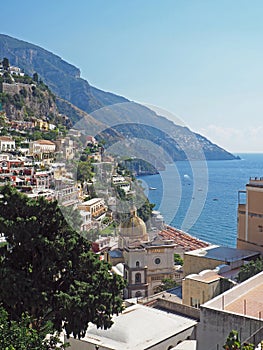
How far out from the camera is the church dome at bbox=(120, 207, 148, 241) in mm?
10875

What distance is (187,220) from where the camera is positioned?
9.53 meters

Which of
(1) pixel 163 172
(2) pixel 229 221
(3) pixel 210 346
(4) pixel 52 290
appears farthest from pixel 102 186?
(2) pixel 229 221

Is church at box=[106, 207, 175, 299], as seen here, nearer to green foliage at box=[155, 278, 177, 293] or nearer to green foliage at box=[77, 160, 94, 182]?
green foliage at box=[155, 278, 177, 293]

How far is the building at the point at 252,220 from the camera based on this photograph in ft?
42.1

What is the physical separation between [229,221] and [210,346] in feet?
105

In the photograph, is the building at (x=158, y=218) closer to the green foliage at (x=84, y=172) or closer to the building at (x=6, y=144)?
the green foliage at (x=84, y=172)

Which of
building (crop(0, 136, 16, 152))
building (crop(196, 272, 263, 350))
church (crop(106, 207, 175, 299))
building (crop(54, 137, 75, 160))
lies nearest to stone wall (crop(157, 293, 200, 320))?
church (crop(106, 207, 175, 299))

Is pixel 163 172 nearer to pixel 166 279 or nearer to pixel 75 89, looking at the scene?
pixel 166 279

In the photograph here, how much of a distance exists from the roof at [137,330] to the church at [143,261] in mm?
3952

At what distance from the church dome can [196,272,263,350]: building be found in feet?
13.9

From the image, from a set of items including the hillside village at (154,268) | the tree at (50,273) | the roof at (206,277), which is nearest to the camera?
the tree at (50,273)

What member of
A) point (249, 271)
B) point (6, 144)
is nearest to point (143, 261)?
point (249, 271)

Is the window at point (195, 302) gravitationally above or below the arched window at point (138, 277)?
above

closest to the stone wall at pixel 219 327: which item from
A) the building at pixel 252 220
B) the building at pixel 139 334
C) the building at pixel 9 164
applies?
the building at pixel 139 334
